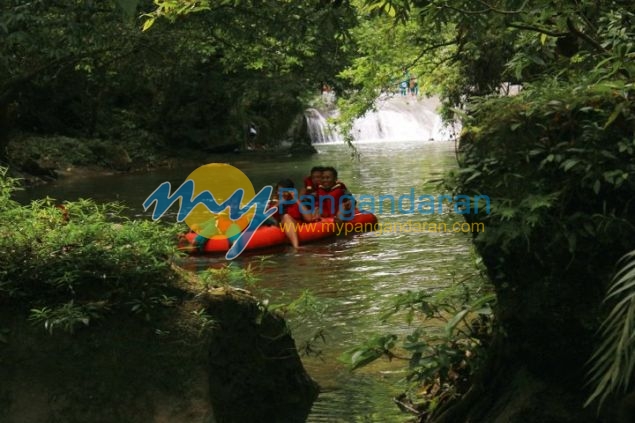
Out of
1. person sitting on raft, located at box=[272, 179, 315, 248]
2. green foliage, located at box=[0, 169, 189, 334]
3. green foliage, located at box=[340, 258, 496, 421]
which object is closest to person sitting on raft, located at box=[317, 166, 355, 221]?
person sitting on raft, located at box=[272, 179, 315, 248]

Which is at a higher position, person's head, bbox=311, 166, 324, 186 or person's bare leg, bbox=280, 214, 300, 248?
person's head, bbox=311, 166, 324, 186

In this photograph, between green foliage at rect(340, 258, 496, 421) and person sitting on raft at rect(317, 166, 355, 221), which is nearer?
green foliage at rect(340, 258, 496, 421)

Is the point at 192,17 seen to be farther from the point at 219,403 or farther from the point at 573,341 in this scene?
the point at 573,341

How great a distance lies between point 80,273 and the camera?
11.3 ft

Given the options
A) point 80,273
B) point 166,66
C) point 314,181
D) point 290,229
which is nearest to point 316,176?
point 314,181

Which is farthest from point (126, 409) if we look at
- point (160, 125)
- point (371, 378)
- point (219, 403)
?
point (160, 125)

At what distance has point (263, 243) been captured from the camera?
364 inches

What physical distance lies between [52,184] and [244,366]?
16.4 meters

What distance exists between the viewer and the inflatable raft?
359 inches

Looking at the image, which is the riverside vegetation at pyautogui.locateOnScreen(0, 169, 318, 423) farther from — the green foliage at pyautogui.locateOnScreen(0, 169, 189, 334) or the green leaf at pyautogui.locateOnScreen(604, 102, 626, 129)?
the green leaf at pyautogui.locateOnScreen(604, 102, 626, 129)

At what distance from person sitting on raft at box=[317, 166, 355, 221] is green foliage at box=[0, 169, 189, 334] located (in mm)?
6589

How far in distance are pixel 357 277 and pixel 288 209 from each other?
272 centimetres

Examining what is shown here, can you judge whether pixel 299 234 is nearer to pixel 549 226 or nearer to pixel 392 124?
Answer: pixel 549 226

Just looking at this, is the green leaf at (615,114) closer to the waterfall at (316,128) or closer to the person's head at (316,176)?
the person's head at (316,176)
